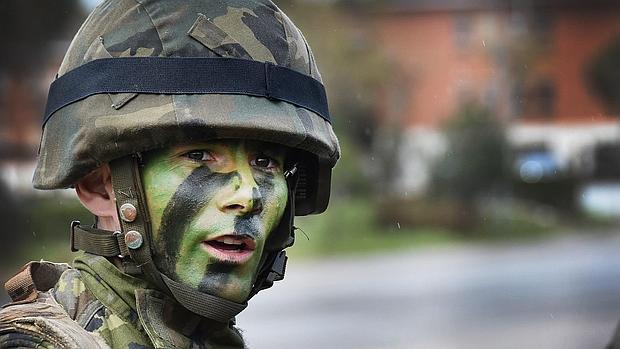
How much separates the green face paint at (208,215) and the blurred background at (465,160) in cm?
868

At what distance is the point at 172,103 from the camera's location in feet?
7.13

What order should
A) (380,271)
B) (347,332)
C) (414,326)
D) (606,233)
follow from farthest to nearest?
(606,233) < (380,271) < (414,326) < (347,332)

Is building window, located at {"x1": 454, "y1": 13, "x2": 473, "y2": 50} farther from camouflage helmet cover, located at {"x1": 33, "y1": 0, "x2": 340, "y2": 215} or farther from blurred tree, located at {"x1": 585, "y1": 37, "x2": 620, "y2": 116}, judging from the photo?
camouflage helmet cover, located at {"x1": 33, "y1": 0, "x2": 340, "y2": 215}

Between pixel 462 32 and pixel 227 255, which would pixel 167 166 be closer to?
pixel 227 255

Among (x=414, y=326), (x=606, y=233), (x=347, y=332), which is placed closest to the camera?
(x=347, y=332)

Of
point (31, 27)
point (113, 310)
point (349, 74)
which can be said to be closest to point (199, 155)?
point (113, 310)

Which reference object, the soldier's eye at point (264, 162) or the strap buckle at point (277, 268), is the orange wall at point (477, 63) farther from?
the soldier's eye at point (264, 162)

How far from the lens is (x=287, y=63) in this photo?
234 centimetres

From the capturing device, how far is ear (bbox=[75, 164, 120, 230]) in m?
2.30

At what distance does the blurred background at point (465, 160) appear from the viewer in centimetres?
1223

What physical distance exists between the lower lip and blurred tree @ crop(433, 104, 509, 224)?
42.2ft

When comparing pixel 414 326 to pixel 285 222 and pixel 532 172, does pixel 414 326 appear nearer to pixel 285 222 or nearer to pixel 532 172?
pixel 532 172

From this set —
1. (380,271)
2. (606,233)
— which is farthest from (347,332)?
(606,233)

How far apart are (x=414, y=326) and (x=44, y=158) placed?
816cm
